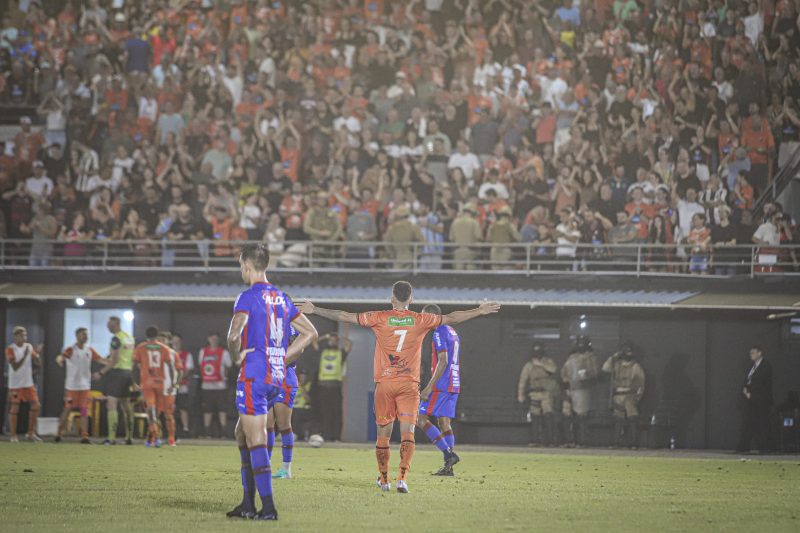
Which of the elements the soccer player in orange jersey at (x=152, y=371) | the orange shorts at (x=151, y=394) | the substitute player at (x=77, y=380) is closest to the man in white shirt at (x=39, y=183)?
the substitute player at (x=77, y=380)

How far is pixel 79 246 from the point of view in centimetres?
2547

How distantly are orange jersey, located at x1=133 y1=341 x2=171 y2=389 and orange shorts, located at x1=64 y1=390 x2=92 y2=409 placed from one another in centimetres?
188

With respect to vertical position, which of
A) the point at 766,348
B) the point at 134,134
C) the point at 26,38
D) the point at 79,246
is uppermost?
the point at 26,38

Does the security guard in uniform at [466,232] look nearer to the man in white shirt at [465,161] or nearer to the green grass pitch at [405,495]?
the man in white shirt at [465,161]

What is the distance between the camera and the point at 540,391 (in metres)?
24.6

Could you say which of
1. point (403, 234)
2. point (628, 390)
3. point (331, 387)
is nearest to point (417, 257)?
point (403, 234)

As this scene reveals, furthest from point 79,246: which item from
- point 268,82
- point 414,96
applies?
point 414,96

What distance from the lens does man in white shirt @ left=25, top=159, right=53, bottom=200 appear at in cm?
2625

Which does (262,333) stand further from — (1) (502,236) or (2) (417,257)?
(2) (417,257)

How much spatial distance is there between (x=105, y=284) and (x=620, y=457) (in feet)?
35.6

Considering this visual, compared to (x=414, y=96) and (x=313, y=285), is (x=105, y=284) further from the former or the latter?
(x=414, y=96)

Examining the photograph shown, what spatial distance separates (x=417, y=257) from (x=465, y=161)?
96.0 inches

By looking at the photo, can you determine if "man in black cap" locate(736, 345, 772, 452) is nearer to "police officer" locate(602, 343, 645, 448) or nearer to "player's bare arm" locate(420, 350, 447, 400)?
"police officer" locate(602, 343, 645, 448)

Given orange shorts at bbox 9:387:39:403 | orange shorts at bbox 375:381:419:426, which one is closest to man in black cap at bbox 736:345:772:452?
orange shorts at bbox 375:381:419:426
